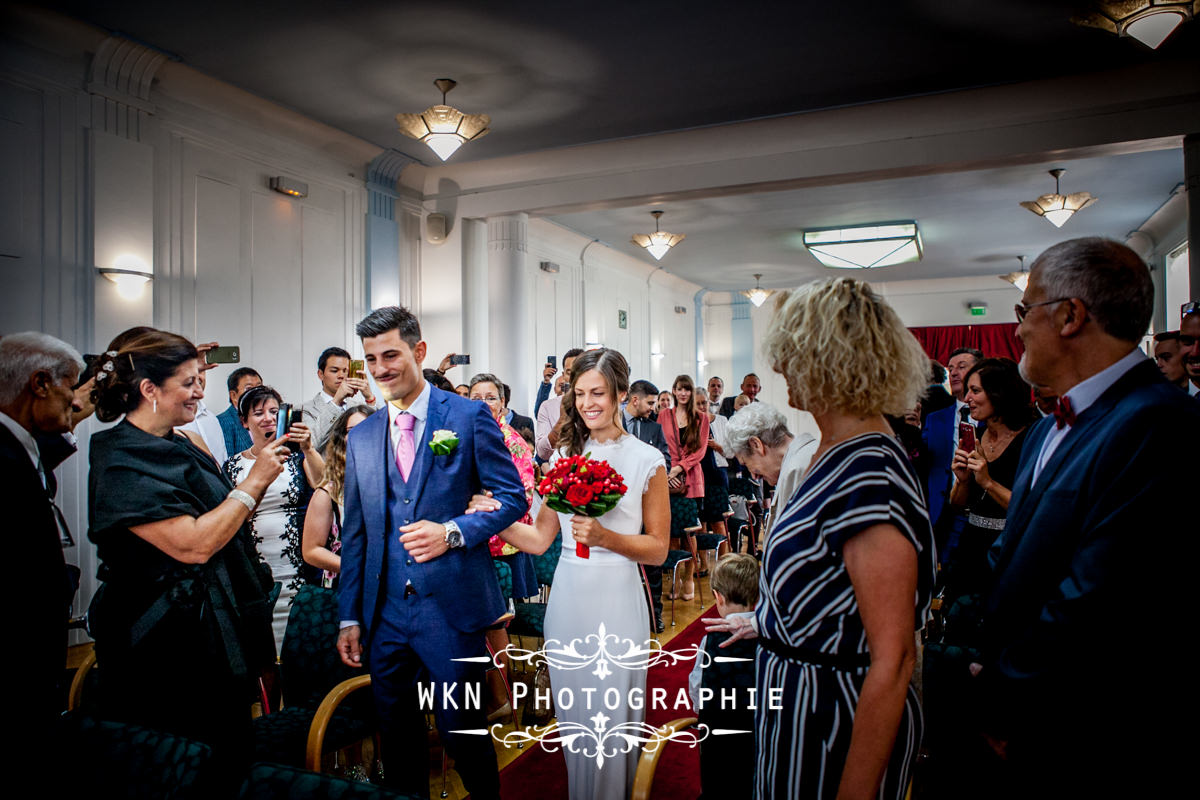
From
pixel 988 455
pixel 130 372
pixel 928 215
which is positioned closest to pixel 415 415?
pixel 130 372

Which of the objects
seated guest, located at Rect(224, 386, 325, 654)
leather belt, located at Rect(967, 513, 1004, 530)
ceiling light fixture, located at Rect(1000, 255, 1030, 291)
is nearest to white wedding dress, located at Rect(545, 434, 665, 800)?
seated guest, located at Rect(224, 386, 325, 654)

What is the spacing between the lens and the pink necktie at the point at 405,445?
2.43 metres

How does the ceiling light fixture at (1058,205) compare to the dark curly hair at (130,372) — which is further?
the ceiling light fixture at (1058,205)

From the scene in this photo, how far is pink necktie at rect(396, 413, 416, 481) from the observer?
2.43m

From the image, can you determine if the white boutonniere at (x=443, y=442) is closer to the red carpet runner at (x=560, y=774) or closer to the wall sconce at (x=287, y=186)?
the red carpet runner at (x=560, y=774)

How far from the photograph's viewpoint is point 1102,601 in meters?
1.37

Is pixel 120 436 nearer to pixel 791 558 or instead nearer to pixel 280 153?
pixel 791 558

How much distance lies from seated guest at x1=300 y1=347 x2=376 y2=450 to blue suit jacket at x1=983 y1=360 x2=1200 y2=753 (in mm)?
3610

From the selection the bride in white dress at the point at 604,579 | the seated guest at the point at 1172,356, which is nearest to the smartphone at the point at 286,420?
the bride in white dress at the point at 604,579

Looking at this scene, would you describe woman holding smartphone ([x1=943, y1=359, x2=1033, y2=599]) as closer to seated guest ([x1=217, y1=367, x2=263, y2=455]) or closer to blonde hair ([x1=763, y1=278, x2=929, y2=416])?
blonde hair ([x1=763, y1=278, x2=929, y2=416])

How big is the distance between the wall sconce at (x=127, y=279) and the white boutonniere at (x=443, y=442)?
454 cm

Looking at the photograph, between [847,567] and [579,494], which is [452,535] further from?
[847,567]

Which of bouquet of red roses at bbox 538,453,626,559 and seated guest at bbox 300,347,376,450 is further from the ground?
seated guest at bbox 300,347,376,450

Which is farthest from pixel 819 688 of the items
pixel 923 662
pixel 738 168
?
pixel 738 168
